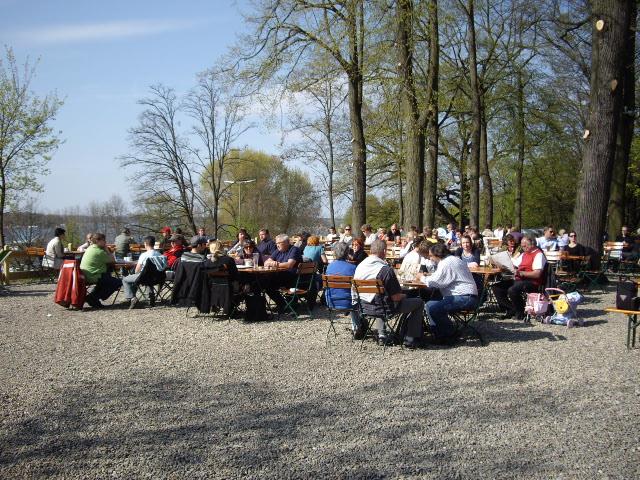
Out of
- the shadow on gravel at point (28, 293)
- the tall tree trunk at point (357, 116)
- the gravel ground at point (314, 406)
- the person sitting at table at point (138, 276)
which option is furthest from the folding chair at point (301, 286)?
Result: the tall tree trunk at point (357, 116)

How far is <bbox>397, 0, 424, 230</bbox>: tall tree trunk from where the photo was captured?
50.7ft

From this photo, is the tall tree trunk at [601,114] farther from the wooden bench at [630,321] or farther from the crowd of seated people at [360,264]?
the wooden bench at [630,321]

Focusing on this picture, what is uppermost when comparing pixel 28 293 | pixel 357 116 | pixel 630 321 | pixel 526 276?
pixel 357 116

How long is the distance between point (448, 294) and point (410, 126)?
8922 mm

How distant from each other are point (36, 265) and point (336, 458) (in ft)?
52.9

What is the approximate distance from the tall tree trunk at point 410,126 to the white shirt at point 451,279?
25.9 feet

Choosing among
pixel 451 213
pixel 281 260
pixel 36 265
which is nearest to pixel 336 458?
pixel 281 260

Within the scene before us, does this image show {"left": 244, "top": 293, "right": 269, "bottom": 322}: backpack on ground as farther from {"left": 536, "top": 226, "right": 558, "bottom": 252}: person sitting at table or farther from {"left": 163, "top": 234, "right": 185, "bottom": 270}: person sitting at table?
{"left": 536, "top": 226, "right": 558, "bottom": 252}: person sitting at table

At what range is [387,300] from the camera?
7.22 meters

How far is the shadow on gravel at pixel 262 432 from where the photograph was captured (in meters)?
3.96

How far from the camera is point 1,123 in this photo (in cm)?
2034

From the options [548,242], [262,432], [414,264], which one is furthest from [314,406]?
[548,242]

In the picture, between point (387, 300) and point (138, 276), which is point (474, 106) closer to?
point (138, 276)

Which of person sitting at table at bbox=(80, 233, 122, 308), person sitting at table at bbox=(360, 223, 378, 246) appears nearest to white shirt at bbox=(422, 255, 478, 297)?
person sitting at table at bbox=(80, 233, 122, 308)
